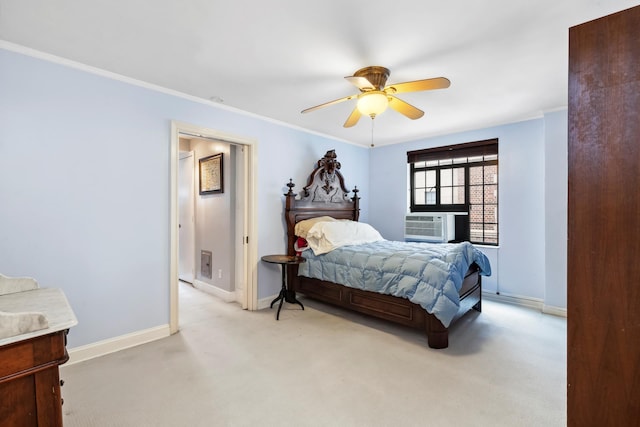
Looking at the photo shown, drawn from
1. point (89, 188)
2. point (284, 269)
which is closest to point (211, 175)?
point (284, 269)

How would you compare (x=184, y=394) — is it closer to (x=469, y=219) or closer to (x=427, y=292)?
(x=427, y=292)

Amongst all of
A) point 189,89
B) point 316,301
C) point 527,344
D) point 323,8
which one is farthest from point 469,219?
point 189,89

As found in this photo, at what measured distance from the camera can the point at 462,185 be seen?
4.57 meters

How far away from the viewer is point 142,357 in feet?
8.16

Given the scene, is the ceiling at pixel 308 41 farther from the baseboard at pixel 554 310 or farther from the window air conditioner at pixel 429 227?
the baseboard at pixel 554 310

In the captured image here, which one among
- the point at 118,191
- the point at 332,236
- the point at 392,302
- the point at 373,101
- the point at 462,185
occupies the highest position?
the point at 373,101

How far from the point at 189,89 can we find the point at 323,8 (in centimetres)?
173

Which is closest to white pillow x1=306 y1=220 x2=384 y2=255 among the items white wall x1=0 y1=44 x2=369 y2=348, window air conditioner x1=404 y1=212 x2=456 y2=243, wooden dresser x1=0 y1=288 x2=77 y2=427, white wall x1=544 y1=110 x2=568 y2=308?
window air conditioner x1=404 y1=212 x2=456 y2=243

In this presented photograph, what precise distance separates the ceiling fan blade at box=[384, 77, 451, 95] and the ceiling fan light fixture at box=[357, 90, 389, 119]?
0.28 feet

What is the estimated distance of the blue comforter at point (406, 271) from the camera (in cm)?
265

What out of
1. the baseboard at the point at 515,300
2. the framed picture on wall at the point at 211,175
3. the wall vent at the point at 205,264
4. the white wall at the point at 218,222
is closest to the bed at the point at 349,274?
the baseboard at the point at 515,300

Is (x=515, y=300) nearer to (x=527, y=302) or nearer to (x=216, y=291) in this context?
(x=527, y=302)

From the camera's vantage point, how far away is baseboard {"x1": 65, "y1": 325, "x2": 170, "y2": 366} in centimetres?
240

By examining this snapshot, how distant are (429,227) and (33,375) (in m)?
4.42
